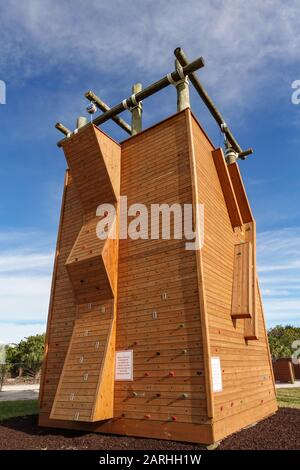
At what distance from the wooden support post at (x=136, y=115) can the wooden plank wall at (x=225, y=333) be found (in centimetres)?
288

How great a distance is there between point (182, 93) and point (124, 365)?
9933mm

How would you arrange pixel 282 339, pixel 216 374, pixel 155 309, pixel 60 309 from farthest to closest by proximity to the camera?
pixel 282 339, pixel 60 309, pixel 155 309, pixel 216 374

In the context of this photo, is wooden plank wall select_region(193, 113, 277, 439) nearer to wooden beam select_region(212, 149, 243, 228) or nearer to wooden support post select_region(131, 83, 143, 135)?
wooden beam select_region(212, 149, 243, 228)

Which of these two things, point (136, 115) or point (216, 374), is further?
point (136, 115)

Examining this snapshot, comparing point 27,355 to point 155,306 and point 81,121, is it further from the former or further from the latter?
point 155,306

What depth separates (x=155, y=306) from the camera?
1030cm

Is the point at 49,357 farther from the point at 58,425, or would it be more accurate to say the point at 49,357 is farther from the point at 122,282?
the point at 122,282

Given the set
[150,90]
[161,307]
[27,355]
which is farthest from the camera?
[27,355]

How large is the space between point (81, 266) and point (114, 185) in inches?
130

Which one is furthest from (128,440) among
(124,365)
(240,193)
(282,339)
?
(282,339)

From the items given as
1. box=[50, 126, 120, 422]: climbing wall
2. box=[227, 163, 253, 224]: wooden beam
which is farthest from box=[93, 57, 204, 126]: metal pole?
box=[227, 163, 253, 224]: wooden beam

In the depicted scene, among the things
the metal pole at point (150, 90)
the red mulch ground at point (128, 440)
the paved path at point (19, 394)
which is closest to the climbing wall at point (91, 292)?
the red mulch ground at point (128, 440)
